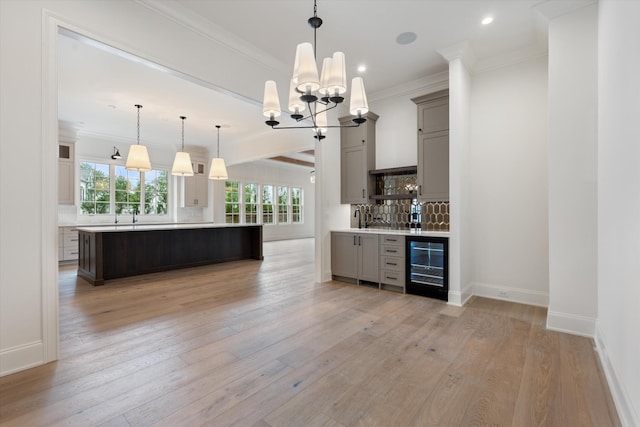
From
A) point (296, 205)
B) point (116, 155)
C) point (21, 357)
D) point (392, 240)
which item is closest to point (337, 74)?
point (392, 240)

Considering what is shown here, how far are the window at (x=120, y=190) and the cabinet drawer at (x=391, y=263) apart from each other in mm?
7392

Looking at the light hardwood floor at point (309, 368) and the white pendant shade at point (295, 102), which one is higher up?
the white pendant shade at point (295, 102)

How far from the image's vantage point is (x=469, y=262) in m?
4.05

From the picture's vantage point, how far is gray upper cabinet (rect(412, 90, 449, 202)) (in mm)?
4043

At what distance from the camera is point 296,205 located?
12734 millimetres

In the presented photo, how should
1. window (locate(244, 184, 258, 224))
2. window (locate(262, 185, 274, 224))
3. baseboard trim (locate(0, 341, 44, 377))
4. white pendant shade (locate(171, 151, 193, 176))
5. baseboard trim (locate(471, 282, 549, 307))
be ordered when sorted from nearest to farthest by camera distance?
baseboard trim (locate(0, 341, 44, 377))
baseboard trim (locate(471, 282, 549, 307))
white pendant shade (locate(171, 151, 193, 176))
window (locate(244, 184, 258, 224))
window (locate(262, 185, 274, 224))

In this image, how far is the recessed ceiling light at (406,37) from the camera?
3443mm

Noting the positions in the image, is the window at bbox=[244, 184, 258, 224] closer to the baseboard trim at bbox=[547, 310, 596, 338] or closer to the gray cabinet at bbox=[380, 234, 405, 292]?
the gray cabinet at bbox=[380, 234, 405, 292]

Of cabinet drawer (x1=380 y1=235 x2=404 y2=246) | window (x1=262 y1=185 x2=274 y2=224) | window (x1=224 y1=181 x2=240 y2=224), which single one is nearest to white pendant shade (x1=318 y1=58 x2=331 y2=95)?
cabinet drawer (x1=380 y1=235 x2=404 y2=246)

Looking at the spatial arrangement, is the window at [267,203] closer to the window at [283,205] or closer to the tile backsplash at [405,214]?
the window at [283,205]

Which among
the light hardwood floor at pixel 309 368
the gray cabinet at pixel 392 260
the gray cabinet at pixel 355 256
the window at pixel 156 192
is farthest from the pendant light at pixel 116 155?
the gray cabinet at pixel 392 260

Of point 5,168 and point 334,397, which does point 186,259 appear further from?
point 334,397

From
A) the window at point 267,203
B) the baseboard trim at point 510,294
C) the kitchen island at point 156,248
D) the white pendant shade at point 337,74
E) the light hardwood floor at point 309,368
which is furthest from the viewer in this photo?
the window at point 267,203

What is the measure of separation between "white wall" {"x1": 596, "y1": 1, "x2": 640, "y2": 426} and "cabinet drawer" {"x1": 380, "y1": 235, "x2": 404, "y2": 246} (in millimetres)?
2082
